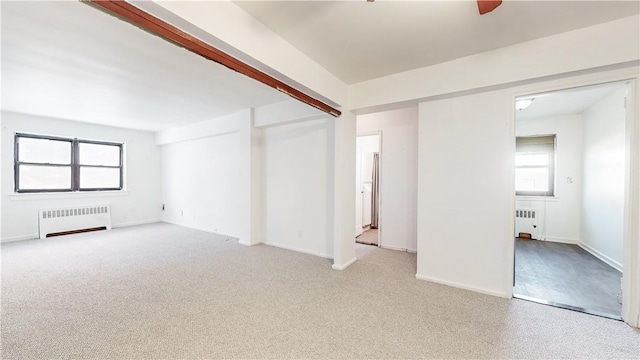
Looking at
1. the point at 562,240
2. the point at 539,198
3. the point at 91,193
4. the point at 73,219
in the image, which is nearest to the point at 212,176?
the point at 91,193

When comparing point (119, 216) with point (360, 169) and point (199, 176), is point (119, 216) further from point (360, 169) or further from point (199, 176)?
point (360, 169)

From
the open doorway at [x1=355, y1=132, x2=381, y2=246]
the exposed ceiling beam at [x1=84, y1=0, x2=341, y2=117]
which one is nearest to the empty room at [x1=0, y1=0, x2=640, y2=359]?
the exposed ceiling beam at [x1=84, y1=0, x2=341, y2=117]

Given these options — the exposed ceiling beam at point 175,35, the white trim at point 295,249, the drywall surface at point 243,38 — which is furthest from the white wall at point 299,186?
the exposed ceiling beam at point 175,35

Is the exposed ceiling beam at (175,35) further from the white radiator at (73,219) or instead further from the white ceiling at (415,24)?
the white radiator at (73,219)

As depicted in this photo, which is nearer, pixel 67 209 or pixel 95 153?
pixel 67 209

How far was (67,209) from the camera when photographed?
16.6 feet

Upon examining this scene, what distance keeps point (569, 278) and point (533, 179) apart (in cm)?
269

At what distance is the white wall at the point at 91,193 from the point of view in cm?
449

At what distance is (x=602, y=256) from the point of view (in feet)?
11.6

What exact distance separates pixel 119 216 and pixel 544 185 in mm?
9585

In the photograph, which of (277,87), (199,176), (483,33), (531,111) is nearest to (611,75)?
(483,33)

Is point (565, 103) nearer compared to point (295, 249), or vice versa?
point (565, 103)

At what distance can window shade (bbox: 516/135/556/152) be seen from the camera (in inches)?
184

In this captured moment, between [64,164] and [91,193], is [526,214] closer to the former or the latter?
[91,193]
